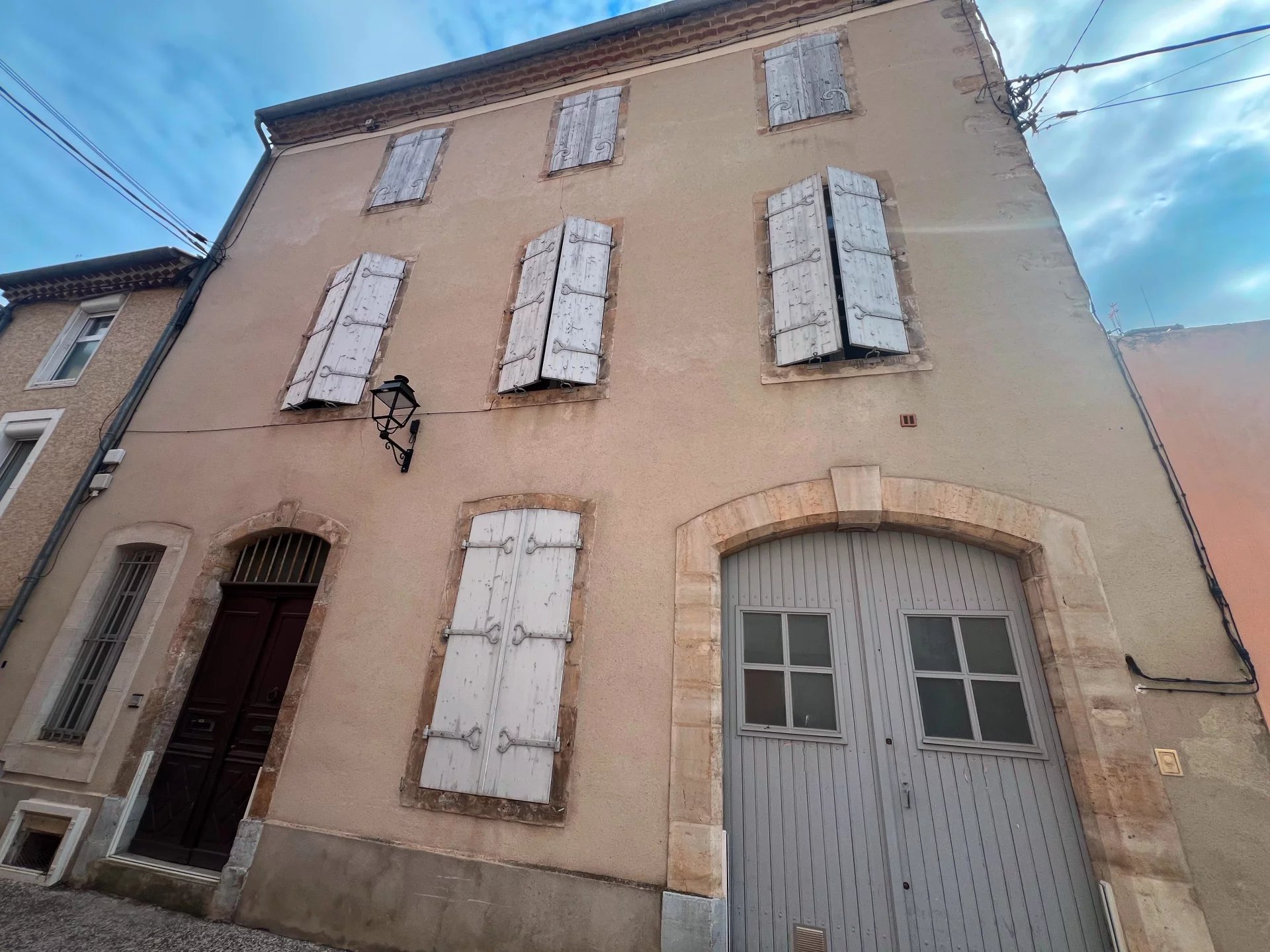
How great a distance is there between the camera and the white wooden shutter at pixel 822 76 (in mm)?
4930

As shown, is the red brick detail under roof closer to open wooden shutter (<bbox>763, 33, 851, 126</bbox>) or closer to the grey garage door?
open wooden shutter (<bbox>763, 33, 851, 126</bbox>)

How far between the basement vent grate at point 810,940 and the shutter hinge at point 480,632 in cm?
224

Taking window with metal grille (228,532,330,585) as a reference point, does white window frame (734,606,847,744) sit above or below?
below

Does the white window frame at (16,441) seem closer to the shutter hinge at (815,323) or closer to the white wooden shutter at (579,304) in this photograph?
the white wooden shutter at (579,304)

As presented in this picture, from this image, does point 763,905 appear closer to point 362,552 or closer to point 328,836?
point 328,836

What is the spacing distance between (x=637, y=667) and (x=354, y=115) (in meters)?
7.86

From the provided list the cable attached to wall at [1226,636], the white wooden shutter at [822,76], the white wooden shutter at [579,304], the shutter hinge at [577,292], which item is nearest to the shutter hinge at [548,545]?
the white wooden shutter at [579,304]

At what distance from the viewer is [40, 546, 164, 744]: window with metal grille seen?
14.1 feet

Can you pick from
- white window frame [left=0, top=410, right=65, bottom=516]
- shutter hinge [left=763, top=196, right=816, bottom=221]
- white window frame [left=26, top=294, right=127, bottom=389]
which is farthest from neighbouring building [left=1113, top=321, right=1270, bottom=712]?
white window frame [left=26, top=294, right=127, bottom=389]

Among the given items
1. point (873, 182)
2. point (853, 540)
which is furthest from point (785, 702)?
point (873, 182)

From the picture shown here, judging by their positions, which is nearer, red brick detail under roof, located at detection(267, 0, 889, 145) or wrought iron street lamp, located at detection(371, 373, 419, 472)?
wrought iron street lamp, located at detection(371, 373, 419, 472)

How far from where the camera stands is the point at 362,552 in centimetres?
411

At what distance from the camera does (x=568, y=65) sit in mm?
6254

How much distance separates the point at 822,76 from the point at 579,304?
329 cm
